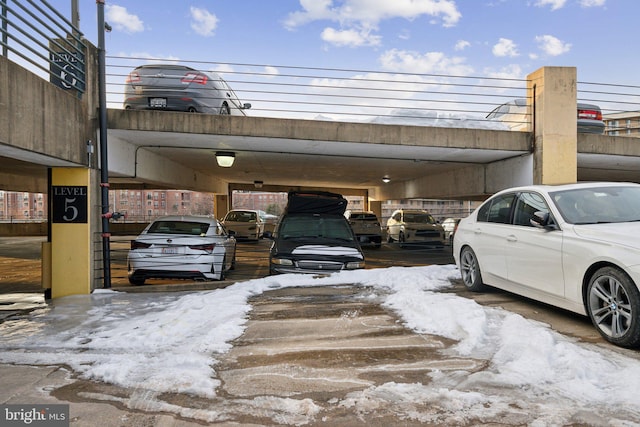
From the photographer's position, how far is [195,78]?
915 centimetres

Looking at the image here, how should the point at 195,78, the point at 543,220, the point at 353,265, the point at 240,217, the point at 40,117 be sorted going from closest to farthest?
the point at 543,220 → the point at 40,117 → the point at 353,265 → the point at 195,78 → the point at 240,217

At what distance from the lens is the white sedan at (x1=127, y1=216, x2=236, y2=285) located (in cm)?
754

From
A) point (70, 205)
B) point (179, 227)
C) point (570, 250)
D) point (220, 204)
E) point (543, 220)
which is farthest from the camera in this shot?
point (220, 204)

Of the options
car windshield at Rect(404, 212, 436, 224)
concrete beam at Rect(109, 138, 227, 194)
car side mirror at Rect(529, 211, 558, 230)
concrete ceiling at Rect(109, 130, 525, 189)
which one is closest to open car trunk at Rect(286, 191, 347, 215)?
concrete ceiling at Rect(109, 130, 525, 189)

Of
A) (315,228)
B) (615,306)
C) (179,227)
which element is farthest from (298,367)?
(179,227)

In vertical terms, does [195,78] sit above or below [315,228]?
above

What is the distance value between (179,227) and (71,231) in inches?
76.2

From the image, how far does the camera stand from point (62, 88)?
6.68 metres

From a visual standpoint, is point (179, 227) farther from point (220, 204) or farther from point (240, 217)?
point (220, 204)

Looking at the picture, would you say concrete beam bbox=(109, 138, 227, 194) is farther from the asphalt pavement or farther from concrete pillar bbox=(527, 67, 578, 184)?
concrete pillar bbox=(527, 67, 578, 184)

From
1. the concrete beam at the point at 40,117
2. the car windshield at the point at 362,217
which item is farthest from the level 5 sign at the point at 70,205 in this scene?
the car windshield at the point at 362,217

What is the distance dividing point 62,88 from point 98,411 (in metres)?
5.99

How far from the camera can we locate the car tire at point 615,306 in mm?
3361

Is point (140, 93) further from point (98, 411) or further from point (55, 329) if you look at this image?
point (98, 411)
